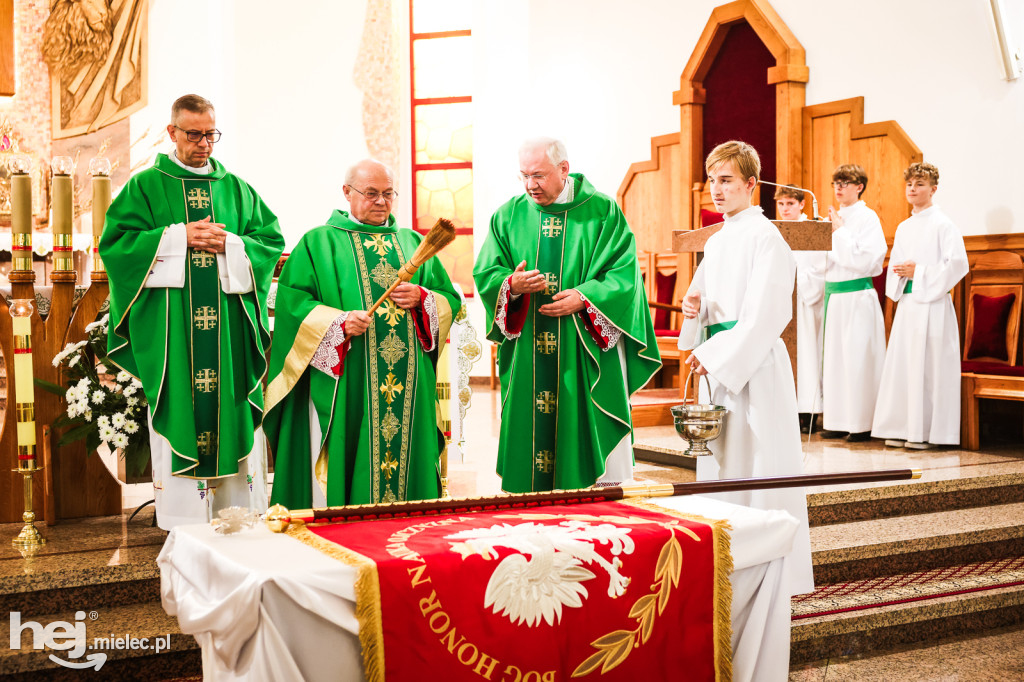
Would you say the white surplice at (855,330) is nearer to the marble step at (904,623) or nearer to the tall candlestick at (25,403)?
the marble step at (904,623)

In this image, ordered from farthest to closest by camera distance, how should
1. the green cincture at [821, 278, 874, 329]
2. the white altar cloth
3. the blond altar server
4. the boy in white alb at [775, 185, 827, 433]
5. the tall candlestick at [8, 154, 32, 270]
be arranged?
the boy in white alb at [775, 185, 827, 433] → the green cincture at [821, 278, 874, 329] → the tall candlestick at [8, 154, 32, 270] → the blond altar server → the white altar cloth

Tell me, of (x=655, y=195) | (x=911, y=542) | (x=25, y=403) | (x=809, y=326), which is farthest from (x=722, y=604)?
(x=655, y=195)

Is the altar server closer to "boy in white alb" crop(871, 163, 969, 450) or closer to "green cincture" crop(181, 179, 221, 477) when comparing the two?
"green cincture" crop(181, 179, 221, 477)

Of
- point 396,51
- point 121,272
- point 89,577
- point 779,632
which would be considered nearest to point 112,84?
point 396,51

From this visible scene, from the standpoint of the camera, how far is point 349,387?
4.09 m

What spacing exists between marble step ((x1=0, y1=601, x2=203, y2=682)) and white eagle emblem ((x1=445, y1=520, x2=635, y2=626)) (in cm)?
165

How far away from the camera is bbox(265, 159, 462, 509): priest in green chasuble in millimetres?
4004

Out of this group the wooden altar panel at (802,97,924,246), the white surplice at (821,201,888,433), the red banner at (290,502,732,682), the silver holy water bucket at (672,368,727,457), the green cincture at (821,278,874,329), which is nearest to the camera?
the red banner at (290,502,732,682)

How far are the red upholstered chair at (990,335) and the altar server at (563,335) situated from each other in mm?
3437

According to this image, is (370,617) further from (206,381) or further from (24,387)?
(24,387)

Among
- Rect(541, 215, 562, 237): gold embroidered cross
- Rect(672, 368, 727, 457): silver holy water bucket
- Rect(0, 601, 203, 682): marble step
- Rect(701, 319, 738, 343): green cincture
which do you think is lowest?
Rect(0, 601, 203, 682): marble step

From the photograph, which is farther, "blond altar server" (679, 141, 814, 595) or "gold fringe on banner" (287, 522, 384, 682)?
"blond altar server" (679, 141, 814, 595)

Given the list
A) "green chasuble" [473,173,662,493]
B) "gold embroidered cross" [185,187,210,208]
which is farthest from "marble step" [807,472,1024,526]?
"gold embroidered cross" [185,187,210,208]

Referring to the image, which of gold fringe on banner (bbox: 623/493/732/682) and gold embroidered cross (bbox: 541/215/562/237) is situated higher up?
gold embroidered cross (bbox: 541/215/562/237)
